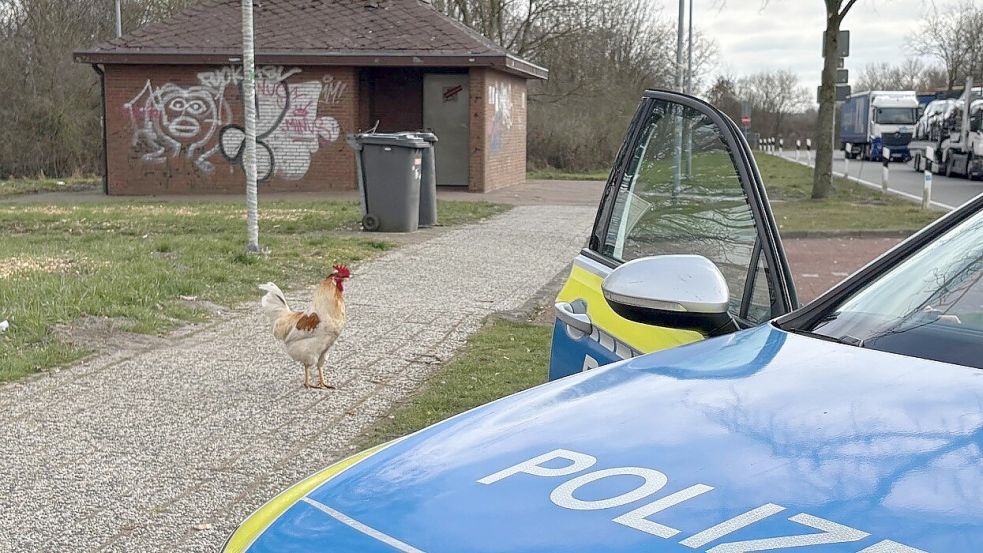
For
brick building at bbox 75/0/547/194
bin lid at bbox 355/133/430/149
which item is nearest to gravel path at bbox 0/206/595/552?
bin lid at bbox 355/133/430/149

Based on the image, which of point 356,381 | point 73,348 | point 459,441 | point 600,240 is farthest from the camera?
point 73,348

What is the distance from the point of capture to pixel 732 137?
3088mm

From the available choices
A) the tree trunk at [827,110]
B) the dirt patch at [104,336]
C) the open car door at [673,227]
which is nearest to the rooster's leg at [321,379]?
the dirt patch at [104,336]

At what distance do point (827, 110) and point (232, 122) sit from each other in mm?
12665

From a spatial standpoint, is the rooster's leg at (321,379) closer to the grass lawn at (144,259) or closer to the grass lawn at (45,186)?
the grass lawn at (144,259)

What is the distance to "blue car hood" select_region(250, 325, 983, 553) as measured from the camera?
5.10 ft

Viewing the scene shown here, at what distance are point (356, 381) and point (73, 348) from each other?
6.92 ft

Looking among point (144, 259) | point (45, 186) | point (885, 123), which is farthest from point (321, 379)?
point (885, 123)

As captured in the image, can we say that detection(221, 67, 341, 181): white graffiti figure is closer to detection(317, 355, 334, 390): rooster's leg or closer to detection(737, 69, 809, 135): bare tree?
detection(317, 355, 334, 390): rooster's leg

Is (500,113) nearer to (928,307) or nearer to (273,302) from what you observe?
(273,302)

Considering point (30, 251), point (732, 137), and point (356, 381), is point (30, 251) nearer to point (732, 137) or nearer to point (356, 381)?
point (356, 381)

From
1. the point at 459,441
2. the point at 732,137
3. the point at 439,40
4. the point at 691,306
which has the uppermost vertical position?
the point at 439,40

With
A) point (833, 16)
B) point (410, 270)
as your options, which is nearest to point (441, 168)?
point (833, 16)

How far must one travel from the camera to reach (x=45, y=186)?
26938mm
